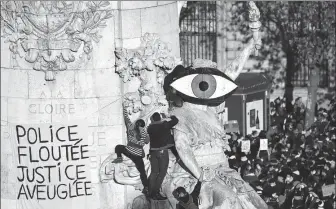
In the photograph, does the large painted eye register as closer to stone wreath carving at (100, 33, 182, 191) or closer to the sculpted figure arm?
stone wreath carving at (100, 33, 182, 191)

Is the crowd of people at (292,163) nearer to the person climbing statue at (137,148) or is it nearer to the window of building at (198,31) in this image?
the person climbing statue at (137,148)

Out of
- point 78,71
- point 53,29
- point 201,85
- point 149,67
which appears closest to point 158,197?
point 201,85

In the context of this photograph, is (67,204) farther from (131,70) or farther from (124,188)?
(131,70)

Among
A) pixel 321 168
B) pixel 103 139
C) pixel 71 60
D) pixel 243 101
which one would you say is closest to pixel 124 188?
pixel 103 139

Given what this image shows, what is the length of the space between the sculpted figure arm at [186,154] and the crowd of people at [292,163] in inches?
198

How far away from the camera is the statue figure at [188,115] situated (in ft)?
70.9

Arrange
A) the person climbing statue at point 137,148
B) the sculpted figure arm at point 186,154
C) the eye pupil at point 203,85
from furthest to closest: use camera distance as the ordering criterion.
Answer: the person climbing statue at point 137,148, the eye pupil at point 203,85, the sculpted figure arm at point 186,154

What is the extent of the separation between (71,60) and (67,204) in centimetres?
242

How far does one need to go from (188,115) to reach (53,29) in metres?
2.62

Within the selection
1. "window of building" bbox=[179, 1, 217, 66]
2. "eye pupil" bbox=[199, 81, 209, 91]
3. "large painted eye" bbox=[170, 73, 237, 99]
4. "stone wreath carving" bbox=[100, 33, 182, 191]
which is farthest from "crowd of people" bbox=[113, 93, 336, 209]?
"window of building" bbox=[179, 1, 217, 66]

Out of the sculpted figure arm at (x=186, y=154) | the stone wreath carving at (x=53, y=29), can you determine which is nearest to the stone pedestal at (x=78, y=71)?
the stone wreath carving at (x=53, y=29)

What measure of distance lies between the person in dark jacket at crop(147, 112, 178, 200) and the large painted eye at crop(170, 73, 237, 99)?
0.55 meters

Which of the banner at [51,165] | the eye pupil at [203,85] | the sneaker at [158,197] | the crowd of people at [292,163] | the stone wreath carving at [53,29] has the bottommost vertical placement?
the crowd of people at [292,163]

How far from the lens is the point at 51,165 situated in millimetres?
22688
